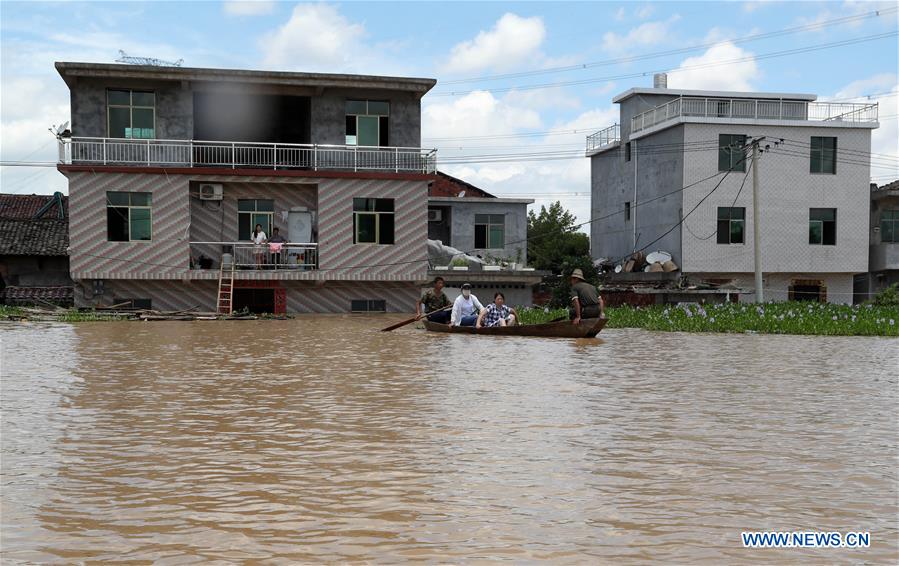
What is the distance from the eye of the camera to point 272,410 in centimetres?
1050

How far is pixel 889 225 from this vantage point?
139ft

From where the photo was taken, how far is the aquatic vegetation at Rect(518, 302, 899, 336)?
77.9 feet

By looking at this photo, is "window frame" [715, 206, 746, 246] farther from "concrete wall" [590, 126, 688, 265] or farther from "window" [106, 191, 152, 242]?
"window" [106, 191, 152, 242]

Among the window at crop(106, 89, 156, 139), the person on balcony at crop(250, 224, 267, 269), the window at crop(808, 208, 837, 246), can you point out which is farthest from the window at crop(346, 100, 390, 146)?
the window at crop(808, 208, 837, 246)

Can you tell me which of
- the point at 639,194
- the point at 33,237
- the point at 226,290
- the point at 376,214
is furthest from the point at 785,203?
the point at 33,237

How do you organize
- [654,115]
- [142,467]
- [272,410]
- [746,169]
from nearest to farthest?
[142,467] → [272,410] → [746,169] → [654,115]

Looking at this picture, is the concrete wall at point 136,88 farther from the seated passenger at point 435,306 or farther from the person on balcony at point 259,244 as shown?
the seated passenger at point 435,306

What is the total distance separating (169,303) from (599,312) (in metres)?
16.6

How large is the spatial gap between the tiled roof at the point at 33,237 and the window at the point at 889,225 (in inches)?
1353

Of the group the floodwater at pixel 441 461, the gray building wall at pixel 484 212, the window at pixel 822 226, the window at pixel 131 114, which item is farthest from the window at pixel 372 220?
the window at pixel 822 226

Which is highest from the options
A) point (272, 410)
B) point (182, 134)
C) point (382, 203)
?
point (182, 134)

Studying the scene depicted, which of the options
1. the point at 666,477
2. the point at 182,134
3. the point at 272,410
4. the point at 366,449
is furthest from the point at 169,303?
the point at 666,477

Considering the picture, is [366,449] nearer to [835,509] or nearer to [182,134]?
[835,509]

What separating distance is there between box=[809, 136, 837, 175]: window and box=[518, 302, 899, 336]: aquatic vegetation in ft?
43.7
